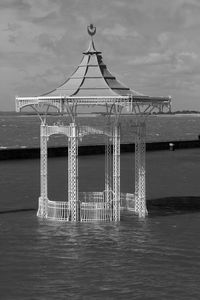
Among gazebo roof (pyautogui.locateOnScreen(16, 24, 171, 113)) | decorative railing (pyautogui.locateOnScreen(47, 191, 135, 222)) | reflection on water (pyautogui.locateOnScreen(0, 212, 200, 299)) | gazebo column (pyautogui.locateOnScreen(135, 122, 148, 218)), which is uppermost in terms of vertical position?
gazebo roof (pyautogui.locateOnScreen(16, 24, 171, 113))

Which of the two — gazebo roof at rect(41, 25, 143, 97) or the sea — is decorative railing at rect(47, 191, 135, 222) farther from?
gazebo roof at rect(41, 25, 143, 97)

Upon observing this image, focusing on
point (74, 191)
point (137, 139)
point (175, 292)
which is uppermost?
point (137, 139)

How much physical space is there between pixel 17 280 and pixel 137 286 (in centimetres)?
310

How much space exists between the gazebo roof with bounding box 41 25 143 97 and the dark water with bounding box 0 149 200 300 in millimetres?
4758

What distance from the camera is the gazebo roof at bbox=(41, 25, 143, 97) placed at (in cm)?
2384

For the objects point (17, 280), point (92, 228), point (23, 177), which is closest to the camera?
point (17, 280)

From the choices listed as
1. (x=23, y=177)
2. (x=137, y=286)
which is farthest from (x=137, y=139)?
(x=23, y=177)

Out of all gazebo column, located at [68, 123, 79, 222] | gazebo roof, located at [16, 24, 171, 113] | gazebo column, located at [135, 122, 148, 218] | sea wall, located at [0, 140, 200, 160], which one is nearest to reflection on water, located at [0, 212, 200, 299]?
gazebo column, located at [135, 122, 148, 218]

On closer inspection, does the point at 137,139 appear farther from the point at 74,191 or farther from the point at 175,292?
the point at 175,292

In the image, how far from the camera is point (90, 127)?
23.7 metres

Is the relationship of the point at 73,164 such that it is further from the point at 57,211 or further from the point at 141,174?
the point at 141,174

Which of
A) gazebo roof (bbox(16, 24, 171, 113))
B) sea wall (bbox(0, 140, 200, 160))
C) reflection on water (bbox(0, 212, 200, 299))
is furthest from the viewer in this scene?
sea wall (bbox(0, 140, 200, 160))

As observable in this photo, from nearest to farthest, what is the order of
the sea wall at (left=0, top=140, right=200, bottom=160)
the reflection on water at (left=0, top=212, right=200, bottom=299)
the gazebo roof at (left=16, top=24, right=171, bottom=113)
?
the reflection on water at (left=0, top=212, right=200, bottom=299), the gazebo roof at (left=16, top=24, right=171, bottom=113), the sea wall at (left=0, top=140, right=200, bottom=160)

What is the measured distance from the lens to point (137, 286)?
53.0 feet
